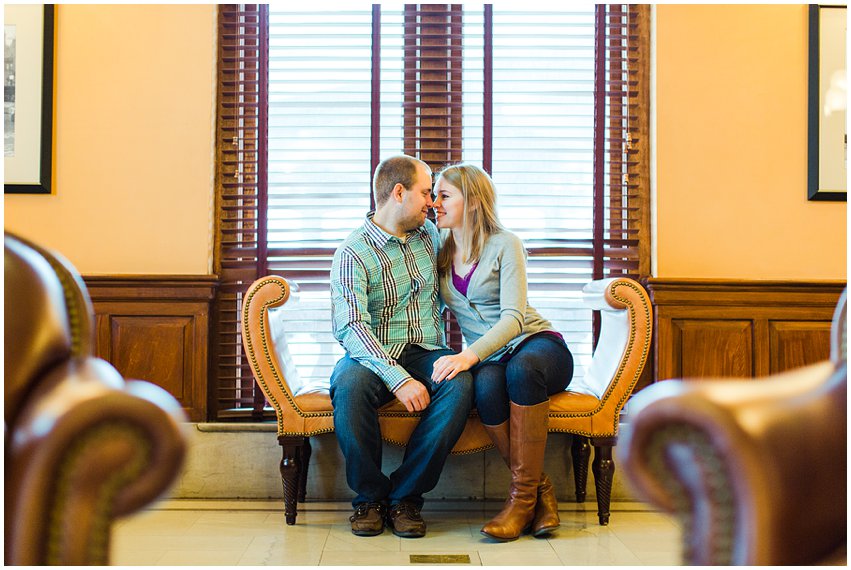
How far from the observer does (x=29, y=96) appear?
9.91 feet

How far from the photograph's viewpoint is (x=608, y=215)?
125 inches

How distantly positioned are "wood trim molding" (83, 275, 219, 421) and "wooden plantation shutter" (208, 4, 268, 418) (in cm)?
10

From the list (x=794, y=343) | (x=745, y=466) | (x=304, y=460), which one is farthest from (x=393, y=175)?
(x=745, y=466)

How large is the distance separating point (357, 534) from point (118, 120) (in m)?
1.87

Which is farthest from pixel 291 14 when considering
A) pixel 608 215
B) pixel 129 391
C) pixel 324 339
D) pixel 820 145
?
pixel 129 391

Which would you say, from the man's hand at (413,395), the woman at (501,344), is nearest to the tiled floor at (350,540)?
the woman at (501,344)

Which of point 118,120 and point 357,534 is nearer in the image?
point 357,534

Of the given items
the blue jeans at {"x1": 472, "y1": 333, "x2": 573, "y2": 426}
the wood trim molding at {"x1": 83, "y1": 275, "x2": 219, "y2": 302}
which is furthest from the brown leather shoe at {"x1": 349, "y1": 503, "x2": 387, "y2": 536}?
the wood trim molding at {"x1": 83, "y1": 275, "x2": 219, "y2": 302}

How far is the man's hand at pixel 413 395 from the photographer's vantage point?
2.34 meters

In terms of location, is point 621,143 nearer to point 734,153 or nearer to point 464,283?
point 734,153

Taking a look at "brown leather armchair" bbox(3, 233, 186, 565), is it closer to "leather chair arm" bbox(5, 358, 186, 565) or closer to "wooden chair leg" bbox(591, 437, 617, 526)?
"leather chair arm" bbox(5, 358, 186, 565)

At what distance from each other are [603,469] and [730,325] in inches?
34.6

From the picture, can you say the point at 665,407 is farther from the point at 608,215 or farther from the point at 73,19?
the point at 73,19

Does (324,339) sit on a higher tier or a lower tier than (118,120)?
lower
